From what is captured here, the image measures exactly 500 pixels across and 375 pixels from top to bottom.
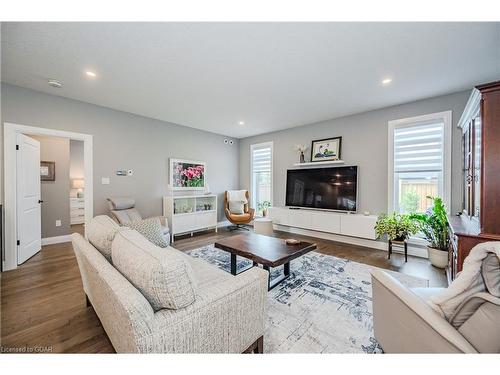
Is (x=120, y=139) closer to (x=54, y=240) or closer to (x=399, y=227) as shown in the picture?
(x=54, y=240)

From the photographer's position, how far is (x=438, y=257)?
2.86 meters

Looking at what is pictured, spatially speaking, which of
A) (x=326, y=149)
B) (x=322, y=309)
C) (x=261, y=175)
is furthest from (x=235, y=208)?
(x=322, y=309)

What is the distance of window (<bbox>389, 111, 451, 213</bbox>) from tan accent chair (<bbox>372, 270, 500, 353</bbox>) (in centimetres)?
291

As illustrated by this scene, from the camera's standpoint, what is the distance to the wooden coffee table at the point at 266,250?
2125 millimetres

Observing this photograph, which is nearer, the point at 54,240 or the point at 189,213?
the point at 54,240

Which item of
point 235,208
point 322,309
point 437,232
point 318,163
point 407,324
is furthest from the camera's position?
point 235,208

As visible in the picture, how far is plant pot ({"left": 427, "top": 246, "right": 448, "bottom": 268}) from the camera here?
281 cm

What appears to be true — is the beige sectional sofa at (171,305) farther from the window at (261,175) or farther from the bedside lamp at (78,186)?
the bedside lamp at (78,186)

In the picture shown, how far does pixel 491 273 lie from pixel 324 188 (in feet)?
11.6

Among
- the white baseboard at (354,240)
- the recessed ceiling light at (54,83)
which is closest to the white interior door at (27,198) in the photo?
the recessed ceiling light at (54,83)

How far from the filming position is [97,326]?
1714 mm
